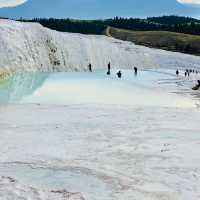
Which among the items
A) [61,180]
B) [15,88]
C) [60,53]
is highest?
[60,53]

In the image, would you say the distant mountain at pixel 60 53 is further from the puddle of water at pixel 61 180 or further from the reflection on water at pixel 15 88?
the puddle of water at pixel 61 180

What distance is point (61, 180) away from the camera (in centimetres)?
1439

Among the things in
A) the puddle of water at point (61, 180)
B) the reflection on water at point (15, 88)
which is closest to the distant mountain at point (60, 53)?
the reflection on water at point (15, 88)

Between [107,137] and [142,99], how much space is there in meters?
17.7

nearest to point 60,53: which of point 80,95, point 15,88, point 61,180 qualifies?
point 15,88

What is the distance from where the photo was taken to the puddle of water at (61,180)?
43.7 feet

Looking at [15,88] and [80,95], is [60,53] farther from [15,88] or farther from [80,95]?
[80,95]

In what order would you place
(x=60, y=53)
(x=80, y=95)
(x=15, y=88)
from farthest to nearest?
(x=60, y=53) → (x=15, y=88) → (x=80, y=95)

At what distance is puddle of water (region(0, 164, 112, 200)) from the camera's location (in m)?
13.3

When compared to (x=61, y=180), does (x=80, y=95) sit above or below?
below

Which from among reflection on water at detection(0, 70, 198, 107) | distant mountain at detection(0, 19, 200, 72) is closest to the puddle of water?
reflection on water at detection(0, 70, 198, 107)

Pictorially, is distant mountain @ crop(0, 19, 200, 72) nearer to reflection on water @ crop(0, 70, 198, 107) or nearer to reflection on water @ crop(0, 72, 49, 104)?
reflection on water @ crop(0, 72, 49, 104)

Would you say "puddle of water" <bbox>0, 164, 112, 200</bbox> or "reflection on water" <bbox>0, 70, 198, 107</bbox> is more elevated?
"puddle of water" <bbox>0, 164, 112, 200</bbox>

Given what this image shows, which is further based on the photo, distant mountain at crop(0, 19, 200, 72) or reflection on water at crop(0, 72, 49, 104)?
distant mountain at crop(0, 19, 200, 72)
